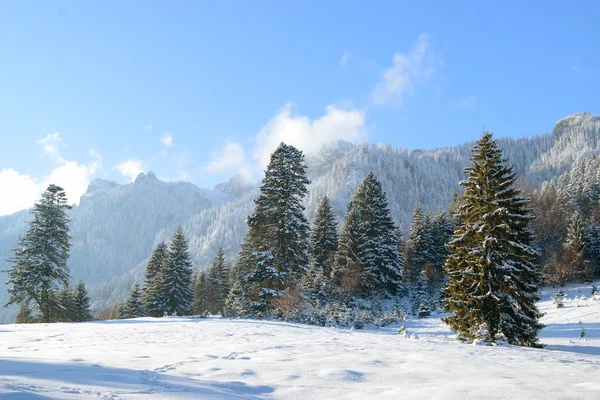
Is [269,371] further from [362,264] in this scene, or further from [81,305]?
[81,305]

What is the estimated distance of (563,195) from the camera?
67188 millimetres

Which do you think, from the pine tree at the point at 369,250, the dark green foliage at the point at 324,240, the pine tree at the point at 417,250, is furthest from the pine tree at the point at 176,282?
the pine tree at the point at 417,250

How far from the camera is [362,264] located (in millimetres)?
38562

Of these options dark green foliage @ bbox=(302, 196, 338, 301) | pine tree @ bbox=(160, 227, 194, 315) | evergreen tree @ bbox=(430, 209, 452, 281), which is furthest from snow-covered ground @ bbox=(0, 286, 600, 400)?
evergreen tree @ bbox=(430, 209, 452, 281)

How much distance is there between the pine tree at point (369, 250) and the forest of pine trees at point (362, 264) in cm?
13

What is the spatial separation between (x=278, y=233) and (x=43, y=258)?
19671 millimetres

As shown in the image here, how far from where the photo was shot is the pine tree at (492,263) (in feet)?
53.3

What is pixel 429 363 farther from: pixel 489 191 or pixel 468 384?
pixel 489 191

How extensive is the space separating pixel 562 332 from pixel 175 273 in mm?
38235

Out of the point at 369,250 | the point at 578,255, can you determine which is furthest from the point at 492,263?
the point at 578,255

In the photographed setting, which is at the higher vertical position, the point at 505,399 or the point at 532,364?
the point at 505,399

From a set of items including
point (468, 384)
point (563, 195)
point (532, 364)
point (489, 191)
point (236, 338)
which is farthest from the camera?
point (563, 195)

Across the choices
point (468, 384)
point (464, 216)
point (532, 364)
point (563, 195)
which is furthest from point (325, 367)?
point (563, 195)

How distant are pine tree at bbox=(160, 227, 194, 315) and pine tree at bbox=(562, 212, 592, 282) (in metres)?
45.2
